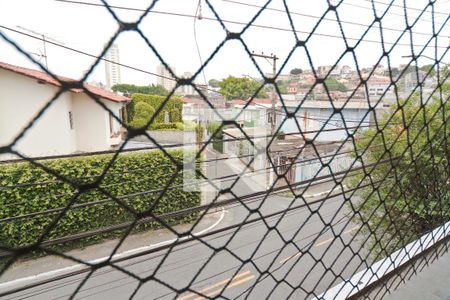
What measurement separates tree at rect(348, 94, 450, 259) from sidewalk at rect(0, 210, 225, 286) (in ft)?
8.11

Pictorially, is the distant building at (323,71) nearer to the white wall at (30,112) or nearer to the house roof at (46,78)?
the house roof at (46,78)

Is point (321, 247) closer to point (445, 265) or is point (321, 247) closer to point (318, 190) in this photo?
point (318, 190)

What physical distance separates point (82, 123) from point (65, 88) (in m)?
3.69

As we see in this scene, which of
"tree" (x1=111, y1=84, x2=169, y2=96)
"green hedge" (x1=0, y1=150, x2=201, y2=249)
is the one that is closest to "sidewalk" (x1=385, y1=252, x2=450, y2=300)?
"tree" (x1=111, y1=84, x2=169, y2=96)

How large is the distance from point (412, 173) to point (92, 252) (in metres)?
3.98

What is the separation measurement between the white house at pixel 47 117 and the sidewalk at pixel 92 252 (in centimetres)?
123

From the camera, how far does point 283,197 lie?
6.14 m

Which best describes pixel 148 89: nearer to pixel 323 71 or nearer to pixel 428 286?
pixel 323 71

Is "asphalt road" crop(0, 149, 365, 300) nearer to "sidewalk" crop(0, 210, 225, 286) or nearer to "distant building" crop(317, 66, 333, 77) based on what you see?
"sidewalk" crop(0, 210, 225, 286)

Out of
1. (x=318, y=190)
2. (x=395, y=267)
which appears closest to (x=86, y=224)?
(x=395, y=267)

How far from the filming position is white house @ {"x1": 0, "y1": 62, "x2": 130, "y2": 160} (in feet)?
4.92

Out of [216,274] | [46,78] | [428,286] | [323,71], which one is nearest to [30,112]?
[46,78]

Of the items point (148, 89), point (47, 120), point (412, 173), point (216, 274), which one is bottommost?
point (216, 274)

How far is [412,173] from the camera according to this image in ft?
7.26
